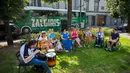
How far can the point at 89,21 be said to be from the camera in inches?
1403

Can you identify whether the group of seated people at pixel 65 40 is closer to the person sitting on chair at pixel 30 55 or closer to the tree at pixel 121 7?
the person sitting on chair at pixel 30 55

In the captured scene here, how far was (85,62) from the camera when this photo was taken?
685 centimetres

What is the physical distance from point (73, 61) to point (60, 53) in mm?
1335

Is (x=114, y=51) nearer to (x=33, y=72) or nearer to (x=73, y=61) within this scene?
(x=73, y=61)

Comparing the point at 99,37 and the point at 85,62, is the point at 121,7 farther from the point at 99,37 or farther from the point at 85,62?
the point at 85,62

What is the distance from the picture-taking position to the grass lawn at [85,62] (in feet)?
19.8

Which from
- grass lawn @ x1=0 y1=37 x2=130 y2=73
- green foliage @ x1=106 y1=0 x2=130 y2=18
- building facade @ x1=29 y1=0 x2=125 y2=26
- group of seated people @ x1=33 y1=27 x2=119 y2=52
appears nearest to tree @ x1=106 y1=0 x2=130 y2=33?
green foliage @ x1=106 y1=0 x2=130 y2=18

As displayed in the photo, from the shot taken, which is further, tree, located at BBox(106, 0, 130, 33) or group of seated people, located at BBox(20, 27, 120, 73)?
tree, located at BBox(106, 0, 130, 33)

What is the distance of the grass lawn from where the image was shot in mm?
6039

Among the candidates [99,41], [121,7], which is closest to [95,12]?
[121,7]

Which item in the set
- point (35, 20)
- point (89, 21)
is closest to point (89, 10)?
point (89, 21)

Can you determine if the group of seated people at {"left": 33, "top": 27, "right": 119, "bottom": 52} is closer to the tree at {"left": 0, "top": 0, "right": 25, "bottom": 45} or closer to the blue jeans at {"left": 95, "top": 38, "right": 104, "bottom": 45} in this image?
the blue jeans at {"left": 95, "top": 38, "right": 104, "bottom": 45}

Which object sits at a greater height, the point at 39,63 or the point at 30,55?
the point at 30,55

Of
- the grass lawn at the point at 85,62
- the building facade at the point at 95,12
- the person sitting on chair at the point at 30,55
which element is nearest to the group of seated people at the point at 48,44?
the person sitting on chair at the point at 30,55
